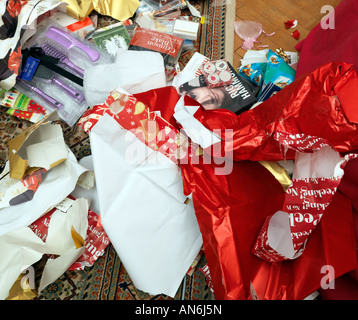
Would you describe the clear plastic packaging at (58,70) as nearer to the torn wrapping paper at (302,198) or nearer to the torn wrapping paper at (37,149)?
the torn wrapping paper at (37,149)

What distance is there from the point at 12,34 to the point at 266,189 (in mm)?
963

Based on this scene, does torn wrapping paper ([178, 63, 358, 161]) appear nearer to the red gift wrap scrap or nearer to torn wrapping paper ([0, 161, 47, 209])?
the red gift wrap scrap

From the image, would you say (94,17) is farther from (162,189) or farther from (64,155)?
(162,189)

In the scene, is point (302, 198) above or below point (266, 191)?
above

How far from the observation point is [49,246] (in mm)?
820

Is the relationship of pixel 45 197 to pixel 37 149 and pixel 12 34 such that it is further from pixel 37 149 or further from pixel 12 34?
pixel 12 34

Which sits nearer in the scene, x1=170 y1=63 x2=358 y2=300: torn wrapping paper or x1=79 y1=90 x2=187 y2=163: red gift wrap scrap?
x1=170 y1=63 x2=358 y2=300: torn wrapping paper

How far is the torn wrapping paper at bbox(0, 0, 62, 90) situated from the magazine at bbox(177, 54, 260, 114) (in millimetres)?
559

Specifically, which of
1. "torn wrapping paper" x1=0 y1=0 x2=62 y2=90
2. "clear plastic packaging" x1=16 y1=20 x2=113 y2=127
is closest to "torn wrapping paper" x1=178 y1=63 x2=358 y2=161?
"clear plastic packaging" x1=16 y1=20 x2=113 y2=127

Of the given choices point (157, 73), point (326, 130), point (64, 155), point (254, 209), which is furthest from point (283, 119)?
point (64, 155)

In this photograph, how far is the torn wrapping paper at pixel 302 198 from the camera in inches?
25.1

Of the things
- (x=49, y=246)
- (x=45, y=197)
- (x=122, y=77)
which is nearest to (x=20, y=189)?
(x=45, y=197)

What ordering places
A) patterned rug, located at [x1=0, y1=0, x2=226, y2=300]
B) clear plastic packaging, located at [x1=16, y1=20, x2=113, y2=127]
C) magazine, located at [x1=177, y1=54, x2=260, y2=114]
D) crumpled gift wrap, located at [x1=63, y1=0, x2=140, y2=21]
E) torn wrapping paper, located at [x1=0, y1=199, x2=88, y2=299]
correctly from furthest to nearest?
1. crumpled gift wrap, located at [x1=63, y1=0, x2=140, y2=21]
2. clear plastic packaging, located at [x1=16, y1=20, x2=113, y2=127]
3. magazine, located at [x1=177, y1=54, x2=260, y2=114]
4. patterned rug, located at [x1=0, y1=0, x2=226, y2=300]
5. torn wrapping paper, located at [x1=0, y1=199, x2=88, y2=299]

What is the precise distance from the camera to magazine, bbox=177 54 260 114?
998 millimetres
